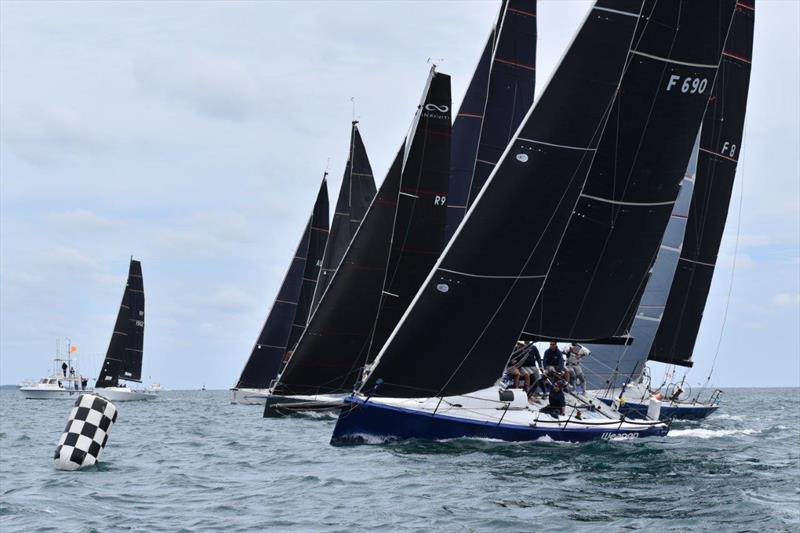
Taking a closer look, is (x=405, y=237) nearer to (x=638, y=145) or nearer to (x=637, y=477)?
(x=638, y=145)

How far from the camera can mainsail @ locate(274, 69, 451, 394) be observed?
34.2m

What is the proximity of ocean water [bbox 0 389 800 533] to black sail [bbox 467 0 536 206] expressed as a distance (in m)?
11.9

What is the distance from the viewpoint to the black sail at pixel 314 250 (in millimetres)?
55656

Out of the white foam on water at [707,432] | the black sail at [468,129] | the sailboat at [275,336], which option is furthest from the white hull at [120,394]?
the white foam on water at [707,432]

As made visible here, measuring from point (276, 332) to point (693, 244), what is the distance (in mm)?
26220

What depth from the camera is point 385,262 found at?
1486 inches

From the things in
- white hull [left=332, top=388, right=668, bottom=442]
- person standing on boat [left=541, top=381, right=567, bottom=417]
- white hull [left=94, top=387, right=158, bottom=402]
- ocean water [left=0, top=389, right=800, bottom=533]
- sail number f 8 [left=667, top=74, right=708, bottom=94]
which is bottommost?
ocean water [left=0, top=389, right=800, bottom=533]

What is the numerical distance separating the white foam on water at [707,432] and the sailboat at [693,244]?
286cm

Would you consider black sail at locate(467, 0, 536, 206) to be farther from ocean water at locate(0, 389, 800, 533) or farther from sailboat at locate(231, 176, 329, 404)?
sailboat at locate(231, 176, 329, 404)

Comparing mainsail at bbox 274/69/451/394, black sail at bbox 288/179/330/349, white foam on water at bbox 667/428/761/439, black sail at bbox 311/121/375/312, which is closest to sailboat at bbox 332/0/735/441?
mainsail at bbox 274/69/451/394

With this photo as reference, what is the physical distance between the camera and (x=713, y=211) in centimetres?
4316

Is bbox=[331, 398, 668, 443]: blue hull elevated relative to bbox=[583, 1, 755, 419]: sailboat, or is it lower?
lower

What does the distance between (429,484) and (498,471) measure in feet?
6.93

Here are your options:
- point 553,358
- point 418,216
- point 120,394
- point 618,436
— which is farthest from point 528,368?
point 120,394
